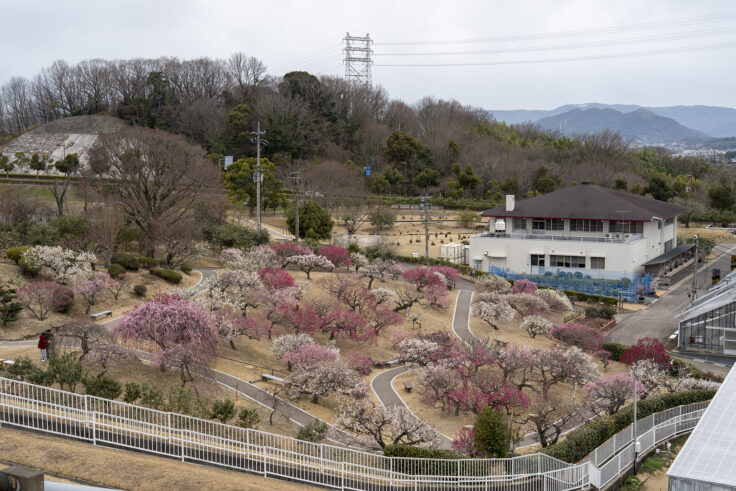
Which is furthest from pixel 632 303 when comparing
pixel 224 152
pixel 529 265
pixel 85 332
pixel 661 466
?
pixel 224 152

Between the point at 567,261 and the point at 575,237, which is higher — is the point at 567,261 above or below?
below

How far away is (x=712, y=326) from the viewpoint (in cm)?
3014

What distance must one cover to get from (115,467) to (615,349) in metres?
22.5

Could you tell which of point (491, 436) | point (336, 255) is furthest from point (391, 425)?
point (336, 255)

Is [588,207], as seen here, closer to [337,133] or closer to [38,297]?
[38,297]

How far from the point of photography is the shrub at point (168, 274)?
32.6 m

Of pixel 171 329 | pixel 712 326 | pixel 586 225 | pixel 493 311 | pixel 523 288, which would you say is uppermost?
pixel 586 225

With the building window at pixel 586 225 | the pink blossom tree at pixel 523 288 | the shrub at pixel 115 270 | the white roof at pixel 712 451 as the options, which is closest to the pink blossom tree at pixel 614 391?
the white roof at pixel 712 451

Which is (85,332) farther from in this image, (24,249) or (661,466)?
(661,466)

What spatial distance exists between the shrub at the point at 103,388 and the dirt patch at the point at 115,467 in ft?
8.96

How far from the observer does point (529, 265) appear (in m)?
46.2

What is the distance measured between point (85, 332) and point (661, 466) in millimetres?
16852

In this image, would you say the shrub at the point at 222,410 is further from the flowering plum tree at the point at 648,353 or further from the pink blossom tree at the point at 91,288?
the flowering plum tree at the point at 648,353

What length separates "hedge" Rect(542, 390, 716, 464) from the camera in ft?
57.4
